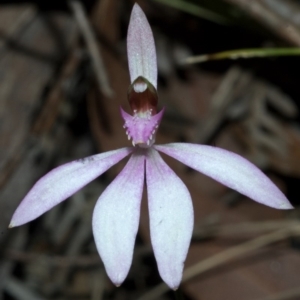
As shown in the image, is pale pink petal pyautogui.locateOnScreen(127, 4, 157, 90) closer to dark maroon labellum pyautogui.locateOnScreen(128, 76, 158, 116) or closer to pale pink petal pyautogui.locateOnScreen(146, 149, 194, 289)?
dark maroon labellum pyautogui.locateOnScreen(128, 76, 158, 116)

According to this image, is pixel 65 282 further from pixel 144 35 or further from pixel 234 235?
pixel 144 35

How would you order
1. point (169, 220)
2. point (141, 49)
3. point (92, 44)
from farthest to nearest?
point (92, 44) < point (141, 49) < point (169, 220)

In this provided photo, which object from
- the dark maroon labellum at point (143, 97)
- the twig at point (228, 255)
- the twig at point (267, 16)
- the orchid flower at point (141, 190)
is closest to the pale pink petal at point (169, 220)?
the orchid flower at point (141, 190)

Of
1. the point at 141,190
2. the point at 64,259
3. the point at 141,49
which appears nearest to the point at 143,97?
the point at 141,49

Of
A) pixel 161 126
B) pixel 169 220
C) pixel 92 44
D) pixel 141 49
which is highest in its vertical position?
pixel 92 44

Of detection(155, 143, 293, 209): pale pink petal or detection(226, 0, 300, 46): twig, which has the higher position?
detection(226, 0, 300, 46): twig

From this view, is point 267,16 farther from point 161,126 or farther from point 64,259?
point 64,259

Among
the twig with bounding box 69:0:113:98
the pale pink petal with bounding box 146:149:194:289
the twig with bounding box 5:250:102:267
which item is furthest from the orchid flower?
the twig with bounding box 5:250:102:267

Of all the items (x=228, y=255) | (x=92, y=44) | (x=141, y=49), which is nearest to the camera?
(x=141, y=49)
